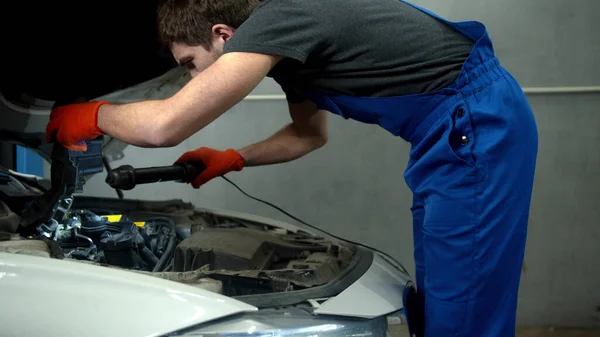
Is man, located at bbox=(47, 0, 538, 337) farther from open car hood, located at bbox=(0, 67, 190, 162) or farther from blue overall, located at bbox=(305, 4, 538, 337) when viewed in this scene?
open car hood, located at bbox=(0, 67, 190, 162)

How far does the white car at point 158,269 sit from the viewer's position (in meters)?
1.25

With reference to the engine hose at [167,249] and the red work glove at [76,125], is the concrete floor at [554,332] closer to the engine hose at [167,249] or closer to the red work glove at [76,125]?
the engine hose at [167,249]

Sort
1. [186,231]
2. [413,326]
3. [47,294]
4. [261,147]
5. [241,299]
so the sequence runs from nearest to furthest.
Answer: [47,294], [241,299], [413,326], [186,231], [261,147]

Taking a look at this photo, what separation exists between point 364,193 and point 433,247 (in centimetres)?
175

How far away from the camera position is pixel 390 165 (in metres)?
3.28

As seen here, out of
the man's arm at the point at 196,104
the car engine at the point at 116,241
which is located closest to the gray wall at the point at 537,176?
the car engine at the point at 116,241

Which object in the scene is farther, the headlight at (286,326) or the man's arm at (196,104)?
the man's arm at (196,104)

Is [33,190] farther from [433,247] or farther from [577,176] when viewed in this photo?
[577,176]

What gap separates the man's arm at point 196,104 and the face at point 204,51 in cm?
17

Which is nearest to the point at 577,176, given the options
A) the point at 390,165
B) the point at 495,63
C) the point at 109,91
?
the point at 390,165

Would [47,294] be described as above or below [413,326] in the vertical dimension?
above

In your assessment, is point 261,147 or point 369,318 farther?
point 261,147

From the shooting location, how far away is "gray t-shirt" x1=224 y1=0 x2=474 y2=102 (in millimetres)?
1435

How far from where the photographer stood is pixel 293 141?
2.21 meters
